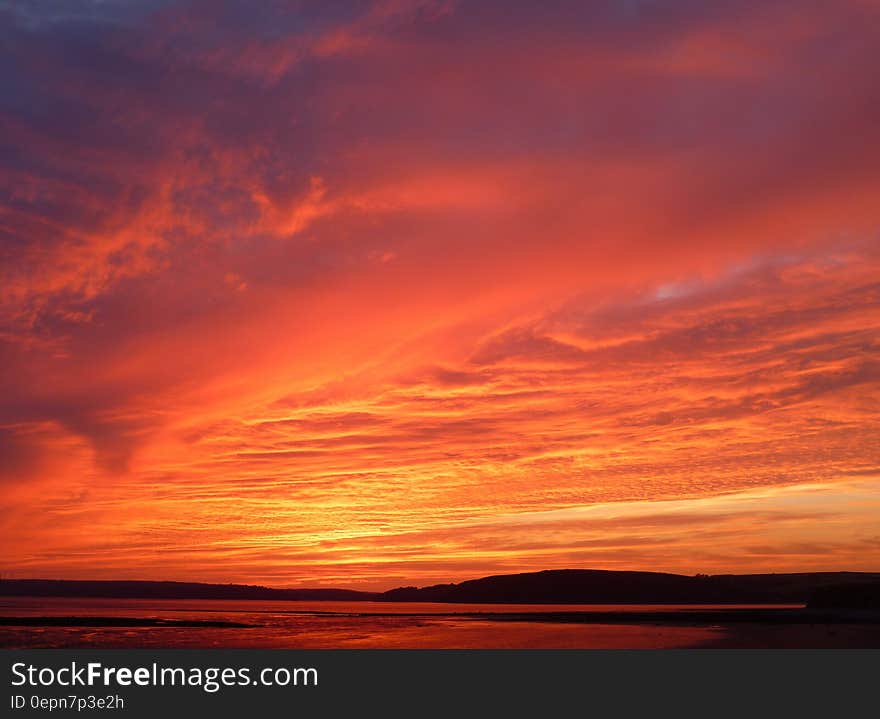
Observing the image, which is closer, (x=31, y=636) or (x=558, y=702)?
(x=558, y=702)

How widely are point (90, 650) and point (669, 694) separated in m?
34.3

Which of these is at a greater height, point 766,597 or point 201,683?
point 201,683

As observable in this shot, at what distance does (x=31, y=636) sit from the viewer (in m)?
60.3

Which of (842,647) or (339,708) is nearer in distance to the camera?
(339,708)

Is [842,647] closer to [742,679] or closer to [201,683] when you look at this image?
[742,679]

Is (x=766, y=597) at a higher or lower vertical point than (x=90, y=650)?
lower

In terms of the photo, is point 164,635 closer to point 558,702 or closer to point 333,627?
point 333,627

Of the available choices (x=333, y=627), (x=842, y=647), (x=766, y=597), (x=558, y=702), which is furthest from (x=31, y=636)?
(x=766, y=597)

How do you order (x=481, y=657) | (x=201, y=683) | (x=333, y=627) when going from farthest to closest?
(x=333, y=627), (x=481, y=657), (x=201, y=683)

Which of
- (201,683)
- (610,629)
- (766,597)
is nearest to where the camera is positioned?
(201,683)

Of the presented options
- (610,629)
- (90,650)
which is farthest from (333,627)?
(90,650)

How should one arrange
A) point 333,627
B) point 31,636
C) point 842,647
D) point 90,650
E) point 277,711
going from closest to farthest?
point 277,711 → point 90,650 → point 842,647 → point 31,636 → point 333,627

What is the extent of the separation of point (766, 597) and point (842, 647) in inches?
6131

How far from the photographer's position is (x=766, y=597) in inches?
7608
